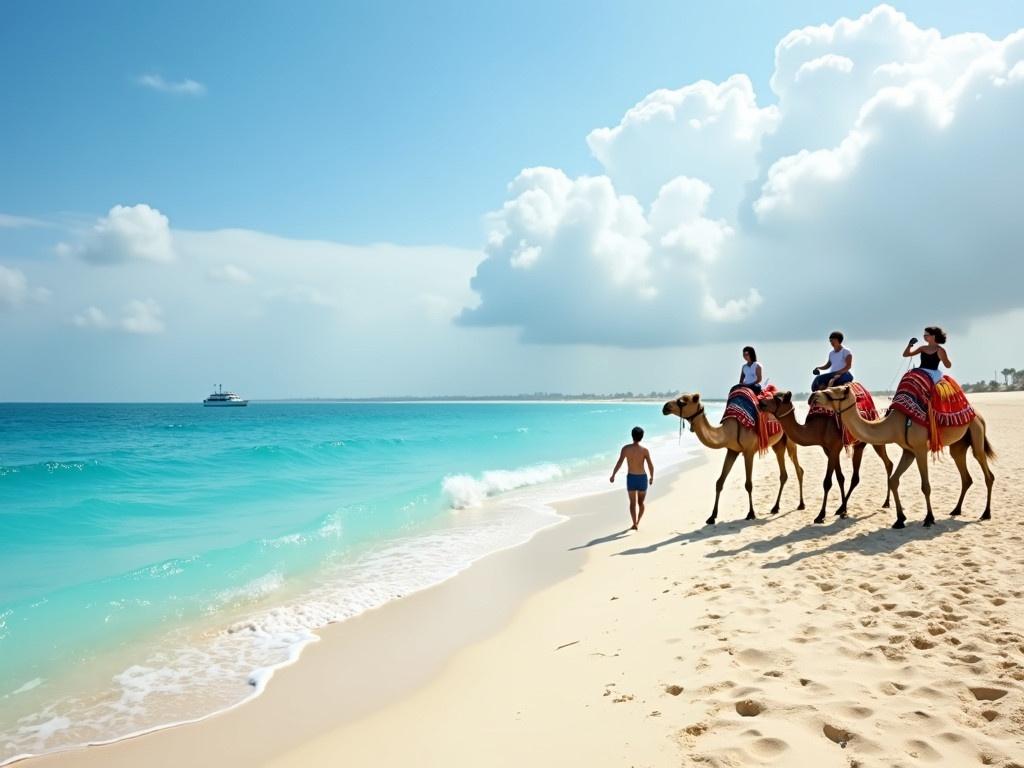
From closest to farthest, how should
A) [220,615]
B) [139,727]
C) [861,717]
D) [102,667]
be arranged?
[861,717], [139,727], [102,667], [220,615]

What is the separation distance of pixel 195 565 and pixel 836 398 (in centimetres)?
1118

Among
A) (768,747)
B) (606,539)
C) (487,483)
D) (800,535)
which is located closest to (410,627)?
(768,747)

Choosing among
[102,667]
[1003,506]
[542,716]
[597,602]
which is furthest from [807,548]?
[102,667]

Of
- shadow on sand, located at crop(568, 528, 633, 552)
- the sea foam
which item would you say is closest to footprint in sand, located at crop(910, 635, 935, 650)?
shadow on sand, located at crop(568, 528, 633, 552)

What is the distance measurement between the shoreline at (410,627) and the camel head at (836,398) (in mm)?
4551

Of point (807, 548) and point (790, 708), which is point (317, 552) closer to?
point (807, 548)

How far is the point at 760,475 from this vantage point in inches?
704

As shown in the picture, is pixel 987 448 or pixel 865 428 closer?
pixel 865 428

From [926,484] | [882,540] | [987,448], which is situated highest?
[987,448]

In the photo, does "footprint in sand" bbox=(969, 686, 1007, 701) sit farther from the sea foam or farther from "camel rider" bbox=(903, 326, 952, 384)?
the sea foam

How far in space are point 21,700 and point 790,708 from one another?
21.9ft

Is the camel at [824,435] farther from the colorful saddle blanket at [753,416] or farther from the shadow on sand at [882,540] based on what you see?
the shadow on sand at [882,540]

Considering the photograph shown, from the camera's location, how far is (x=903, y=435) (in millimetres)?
9273

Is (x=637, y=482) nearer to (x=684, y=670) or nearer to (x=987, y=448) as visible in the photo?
(x=987, y=448)
